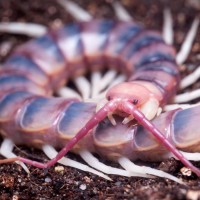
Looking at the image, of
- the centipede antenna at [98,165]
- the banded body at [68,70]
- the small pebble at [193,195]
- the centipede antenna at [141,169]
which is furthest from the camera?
the banded body at [68,70]

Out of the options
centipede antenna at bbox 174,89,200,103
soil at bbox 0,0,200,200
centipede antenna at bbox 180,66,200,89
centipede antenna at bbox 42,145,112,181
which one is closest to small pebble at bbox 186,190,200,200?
soil at bbox 0,0,200,200

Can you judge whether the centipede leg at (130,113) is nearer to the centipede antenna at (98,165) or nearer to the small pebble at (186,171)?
the small pebble at (186,171)

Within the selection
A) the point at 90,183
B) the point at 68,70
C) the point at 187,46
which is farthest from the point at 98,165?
the point at 187,46

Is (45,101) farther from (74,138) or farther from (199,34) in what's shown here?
(199,34)

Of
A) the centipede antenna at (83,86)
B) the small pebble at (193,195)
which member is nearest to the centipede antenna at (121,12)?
the centipede antenna at (83,86)

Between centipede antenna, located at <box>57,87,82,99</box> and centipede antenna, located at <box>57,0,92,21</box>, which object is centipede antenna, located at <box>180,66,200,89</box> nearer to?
centipede antenna, located at <box>57,87,82,99</box>
